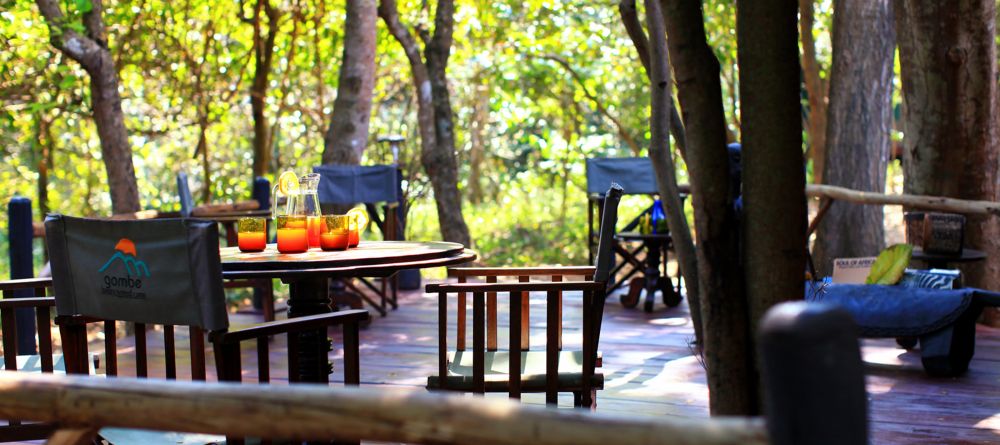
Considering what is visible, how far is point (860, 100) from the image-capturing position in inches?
273

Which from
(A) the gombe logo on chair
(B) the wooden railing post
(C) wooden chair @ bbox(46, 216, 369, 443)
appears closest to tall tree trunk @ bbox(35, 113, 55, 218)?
(C) wooden chair @ bbox(46, 216, 369, 443)

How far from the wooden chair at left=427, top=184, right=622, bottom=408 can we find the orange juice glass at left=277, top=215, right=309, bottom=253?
0.46 metres

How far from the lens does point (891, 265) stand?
478 centimetres

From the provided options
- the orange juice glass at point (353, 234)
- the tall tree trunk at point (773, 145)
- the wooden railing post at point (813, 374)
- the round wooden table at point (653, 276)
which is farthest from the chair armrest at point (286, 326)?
the round wooden table at point (653, 276)

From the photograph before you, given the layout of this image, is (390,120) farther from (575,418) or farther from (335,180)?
(575,418)

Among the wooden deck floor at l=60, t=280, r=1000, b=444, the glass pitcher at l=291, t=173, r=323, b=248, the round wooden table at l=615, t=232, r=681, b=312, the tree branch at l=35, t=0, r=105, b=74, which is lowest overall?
the wooden deck floor at l=60, t=280, r=1000, b=444

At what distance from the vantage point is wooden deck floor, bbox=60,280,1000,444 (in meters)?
3.58

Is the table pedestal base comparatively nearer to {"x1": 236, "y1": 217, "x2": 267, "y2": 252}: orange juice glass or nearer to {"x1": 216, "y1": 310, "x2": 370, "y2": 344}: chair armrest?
{"x1": 236, "y1": 217, "x2": 267, "y2": 252}: orange juice glass

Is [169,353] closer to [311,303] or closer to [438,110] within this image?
[311,303]

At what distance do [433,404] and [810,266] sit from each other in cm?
413

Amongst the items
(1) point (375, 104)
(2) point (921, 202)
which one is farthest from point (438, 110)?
(1) point (375, 104)

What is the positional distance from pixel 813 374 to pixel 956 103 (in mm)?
5088

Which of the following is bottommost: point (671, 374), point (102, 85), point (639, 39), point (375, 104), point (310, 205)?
point (671, 374)

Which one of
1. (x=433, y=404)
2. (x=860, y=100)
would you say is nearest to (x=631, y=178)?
(x=860, y=100)
